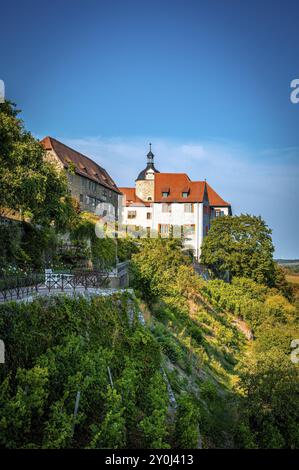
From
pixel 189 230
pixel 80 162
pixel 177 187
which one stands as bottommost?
pixel 189 230

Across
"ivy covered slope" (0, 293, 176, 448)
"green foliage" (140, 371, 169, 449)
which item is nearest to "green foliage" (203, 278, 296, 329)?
"ivy covered slope" (0, 293, 176, 448)

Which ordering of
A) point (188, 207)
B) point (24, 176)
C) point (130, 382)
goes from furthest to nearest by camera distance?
point (188, 207)
point (24, 176)
point (130, 382)

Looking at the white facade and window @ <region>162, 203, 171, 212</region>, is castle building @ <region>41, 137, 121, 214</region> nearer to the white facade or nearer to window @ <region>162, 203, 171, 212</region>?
the white facade

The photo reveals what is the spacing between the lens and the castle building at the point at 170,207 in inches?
2261

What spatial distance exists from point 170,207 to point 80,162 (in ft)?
48.1

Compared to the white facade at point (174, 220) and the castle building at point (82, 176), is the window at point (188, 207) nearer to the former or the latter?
the white facade at point (174, 220)

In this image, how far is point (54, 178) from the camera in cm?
2344

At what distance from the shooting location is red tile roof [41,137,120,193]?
141 ft

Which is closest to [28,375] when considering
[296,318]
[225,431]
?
[225,431]

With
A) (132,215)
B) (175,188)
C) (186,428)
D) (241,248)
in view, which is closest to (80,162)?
(132,215)

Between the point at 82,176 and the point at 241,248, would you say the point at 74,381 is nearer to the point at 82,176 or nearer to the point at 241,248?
the point at 82,176

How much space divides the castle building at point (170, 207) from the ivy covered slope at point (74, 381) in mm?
38941

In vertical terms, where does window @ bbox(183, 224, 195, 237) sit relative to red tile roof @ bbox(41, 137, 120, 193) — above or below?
below

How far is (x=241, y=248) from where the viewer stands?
49.2 metres
